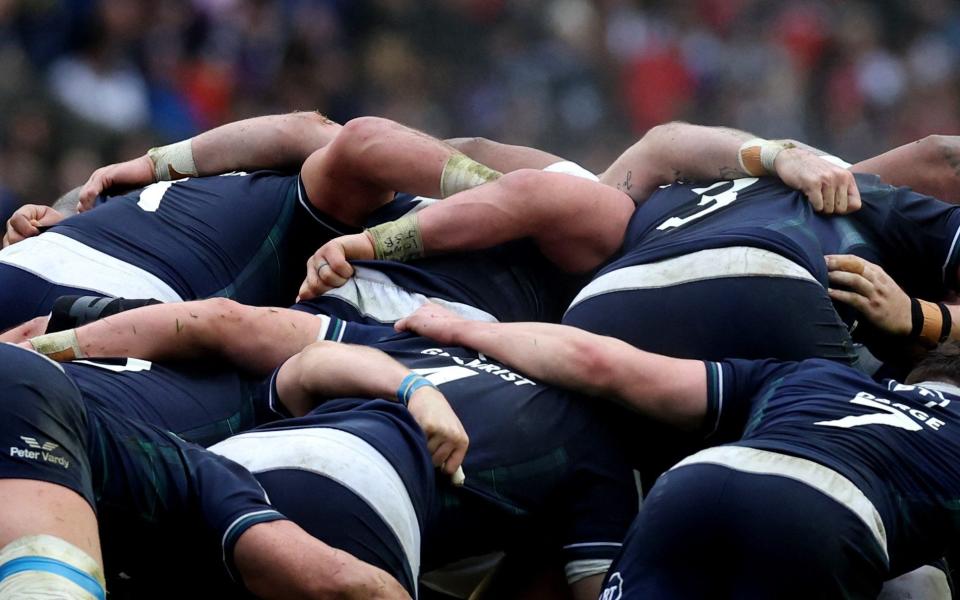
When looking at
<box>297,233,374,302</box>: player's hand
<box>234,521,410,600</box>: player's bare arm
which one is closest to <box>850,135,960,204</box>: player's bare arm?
<box>297,233,374,302</box>: player's hand

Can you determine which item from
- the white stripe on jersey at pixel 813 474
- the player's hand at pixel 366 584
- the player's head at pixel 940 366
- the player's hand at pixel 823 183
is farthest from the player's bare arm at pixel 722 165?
the player's hand at pixel 366 584

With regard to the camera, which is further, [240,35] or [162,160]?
[240,35]

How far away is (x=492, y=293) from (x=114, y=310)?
1.02 meters

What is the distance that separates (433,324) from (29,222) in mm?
1772

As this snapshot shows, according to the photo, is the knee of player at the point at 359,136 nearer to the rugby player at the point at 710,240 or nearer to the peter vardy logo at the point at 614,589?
the rugby player at the point at 710,240

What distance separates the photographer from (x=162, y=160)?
458cm

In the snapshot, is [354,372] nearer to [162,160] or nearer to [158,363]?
[158,363]

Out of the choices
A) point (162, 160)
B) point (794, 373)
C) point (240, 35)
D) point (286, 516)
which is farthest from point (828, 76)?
point (286, 516)

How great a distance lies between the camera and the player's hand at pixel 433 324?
3.36m

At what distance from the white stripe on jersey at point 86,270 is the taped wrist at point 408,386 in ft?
4.12

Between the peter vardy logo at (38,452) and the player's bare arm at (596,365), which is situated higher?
the peter vardy logo at (38,452)

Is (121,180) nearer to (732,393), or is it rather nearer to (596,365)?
(596,365)

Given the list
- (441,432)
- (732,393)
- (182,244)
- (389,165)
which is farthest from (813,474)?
(182,244)

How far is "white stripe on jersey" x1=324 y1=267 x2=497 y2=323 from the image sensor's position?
371cm
